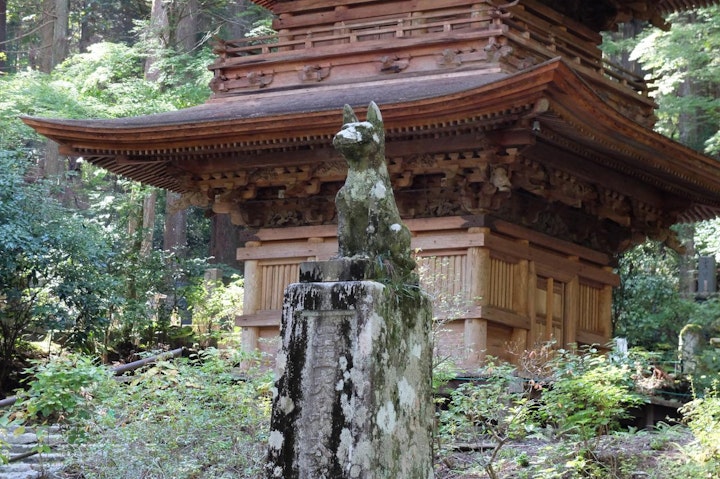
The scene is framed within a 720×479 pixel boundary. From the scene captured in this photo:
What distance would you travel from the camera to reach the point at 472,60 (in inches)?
530

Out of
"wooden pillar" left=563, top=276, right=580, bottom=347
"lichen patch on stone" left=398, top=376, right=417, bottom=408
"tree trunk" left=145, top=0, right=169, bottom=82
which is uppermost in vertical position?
"tree trunk" left=145, top=0, right=169, bottom=82

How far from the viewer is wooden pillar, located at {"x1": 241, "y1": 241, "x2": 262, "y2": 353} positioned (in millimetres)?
14742

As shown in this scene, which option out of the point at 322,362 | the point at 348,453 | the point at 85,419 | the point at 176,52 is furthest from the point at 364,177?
the point at 176,52

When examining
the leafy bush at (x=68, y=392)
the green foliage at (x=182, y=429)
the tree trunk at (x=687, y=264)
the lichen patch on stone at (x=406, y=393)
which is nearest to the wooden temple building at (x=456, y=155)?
the green foliage at (x=182, y=429)

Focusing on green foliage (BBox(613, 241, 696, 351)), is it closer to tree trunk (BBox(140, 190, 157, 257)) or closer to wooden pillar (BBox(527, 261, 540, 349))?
wooden pillar (BBox(527, 261, 540, 349))

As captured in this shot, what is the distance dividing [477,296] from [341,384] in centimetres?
660

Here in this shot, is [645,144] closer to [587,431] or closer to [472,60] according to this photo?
[472,60]

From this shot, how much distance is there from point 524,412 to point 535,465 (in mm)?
528

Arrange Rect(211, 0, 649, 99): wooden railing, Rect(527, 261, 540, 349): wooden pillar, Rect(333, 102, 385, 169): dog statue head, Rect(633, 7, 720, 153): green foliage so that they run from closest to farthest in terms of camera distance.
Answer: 1. Rect(333, 102, 385, 169): dog statue head
2. Rect(211, 0, 649, 99): wooden railing
3. Rect(527, 261, 540, 349): wooden pillar
4. Rect(633, 7, 720, 153): green foliage

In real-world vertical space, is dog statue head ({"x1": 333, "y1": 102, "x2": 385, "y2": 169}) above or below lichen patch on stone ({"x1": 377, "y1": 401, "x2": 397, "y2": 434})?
above

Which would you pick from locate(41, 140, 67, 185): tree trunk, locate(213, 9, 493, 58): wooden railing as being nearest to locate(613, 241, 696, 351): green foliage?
locate(213, 9, 493, 58): wooden railing

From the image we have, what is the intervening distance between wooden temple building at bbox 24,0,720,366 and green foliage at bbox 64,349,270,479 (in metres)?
2.50

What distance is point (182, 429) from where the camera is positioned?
991 cm

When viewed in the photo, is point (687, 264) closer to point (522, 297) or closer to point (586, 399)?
point (522, 297)
